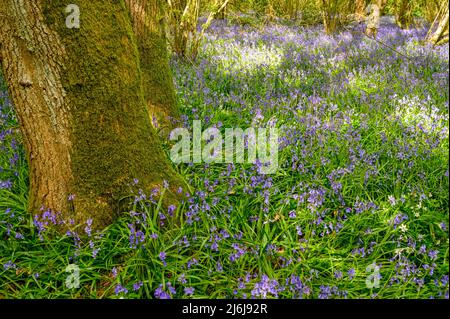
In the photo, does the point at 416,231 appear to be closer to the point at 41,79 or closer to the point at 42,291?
the point at 42,291

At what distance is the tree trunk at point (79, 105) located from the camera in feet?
7.59

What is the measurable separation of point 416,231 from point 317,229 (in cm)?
65

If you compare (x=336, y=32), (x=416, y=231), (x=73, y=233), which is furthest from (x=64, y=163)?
(x=336, y=32)

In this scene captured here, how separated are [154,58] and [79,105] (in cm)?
141

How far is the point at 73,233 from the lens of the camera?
8.48ft

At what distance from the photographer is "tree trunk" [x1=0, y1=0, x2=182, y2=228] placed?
91.0 inches

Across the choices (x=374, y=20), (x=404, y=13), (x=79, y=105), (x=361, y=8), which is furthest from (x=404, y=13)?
(x=79, y=105)

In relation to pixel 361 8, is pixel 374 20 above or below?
below

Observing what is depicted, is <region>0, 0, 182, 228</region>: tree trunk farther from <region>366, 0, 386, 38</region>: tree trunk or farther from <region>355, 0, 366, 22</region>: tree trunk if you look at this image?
<region>355, 0, 366, 22</region>: tree trunk

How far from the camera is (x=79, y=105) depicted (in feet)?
8.11

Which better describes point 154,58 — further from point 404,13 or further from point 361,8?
point 361,8

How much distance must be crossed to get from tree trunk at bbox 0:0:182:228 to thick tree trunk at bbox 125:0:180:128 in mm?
932

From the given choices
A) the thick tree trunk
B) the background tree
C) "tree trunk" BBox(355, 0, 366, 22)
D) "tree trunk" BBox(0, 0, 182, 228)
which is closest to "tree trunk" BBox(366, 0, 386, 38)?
the background tree

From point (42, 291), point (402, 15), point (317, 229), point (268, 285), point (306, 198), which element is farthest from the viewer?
point (402, 15)
